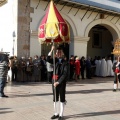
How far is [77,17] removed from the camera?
15.7 m

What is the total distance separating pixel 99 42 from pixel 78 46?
6720 millimetres

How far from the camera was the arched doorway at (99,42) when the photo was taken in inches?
841

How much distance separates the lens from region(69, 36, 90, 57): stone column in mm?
15590

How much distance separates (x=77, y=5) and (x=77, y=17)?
89cm

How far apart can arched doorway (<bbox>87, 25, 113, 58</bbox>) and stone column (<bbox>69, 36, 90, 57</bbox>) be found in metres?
5.20

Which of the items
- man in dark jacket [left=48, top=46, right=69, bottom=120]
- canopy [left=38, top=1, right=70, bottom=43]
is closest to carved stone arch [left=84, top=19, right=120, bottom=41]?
canopy [left=38, top=1, right=70, bottom=43]

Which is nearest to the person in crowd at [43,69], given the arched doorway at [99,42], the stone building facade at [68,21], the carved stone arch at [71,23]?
the stone building facade at [68,21]

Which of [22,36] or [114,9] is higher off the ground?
[114,9]

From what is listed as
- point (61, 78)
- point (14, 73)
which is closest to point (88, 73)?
point (14, 73)

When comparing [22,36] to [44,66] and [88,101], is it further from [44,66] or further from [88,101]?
[88,101]

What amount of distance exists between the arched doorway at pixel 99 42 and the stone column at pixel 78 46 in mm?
5201

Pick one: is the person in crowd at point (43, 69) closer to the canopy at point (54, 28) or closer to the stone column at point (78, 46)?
the stone column at point (78, 46)

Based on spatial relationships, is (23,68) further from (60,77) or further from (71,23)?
(60,77)

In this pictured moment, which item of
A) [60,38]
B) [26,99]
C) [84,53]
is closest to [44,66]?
[84,53]
